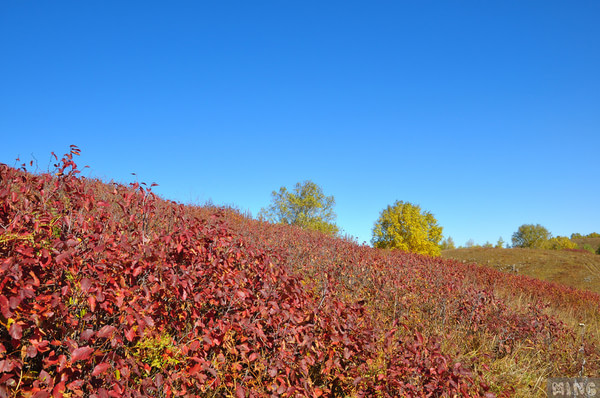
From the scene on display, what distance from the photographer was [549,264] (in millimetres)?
20500

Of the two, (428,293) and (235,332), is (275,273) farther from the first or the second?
(428,293)

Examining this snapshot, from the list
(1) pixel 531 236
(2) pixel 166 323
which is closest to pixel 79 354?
(2) pixel 166 323

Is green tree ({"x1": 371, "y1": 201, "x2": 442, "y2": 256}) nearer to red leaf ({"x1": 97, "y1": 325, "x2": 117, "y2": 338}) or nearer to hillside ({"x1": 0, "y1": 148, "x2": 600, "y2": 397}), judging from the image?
hillside ({"x1": 0, "y1": 148, "x2": 600, "y2": 397})

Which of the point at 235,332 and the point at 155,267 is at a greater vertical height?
the point at 155,267

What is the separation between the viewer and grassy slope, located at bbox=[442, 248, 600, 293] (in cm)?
1769

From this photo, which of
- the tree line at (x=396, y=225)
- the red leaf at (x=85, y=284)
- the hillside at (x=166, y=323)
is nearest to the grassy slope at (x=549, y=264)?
the tree line at (x=396, y=225)

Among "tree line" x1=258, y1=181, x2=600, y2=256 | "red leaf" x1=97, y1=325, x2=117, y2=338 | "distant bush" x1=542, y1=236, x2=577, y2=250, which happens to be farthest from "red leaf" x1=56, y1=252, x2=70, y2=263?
"distant bush" x1=542, y1=236, x2=577, y2=250

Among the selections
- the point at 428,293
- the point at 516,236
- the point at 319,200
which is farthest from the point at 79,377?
the point at 516,236

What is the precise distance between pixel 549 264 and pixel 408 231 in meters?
9.07

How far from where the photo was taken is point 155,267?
2717 millimetres

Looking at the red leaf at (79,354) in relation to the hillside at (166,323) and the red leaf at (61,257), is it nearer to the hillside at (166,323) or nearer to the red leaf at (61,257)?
the hillside at (166,323)

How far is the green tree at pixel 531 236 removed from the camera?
144ft

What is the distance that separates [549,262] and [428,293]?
19.6 metres

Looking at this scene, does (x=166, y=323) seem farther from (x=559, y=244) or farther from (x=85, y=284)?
(x=559, y=244)
